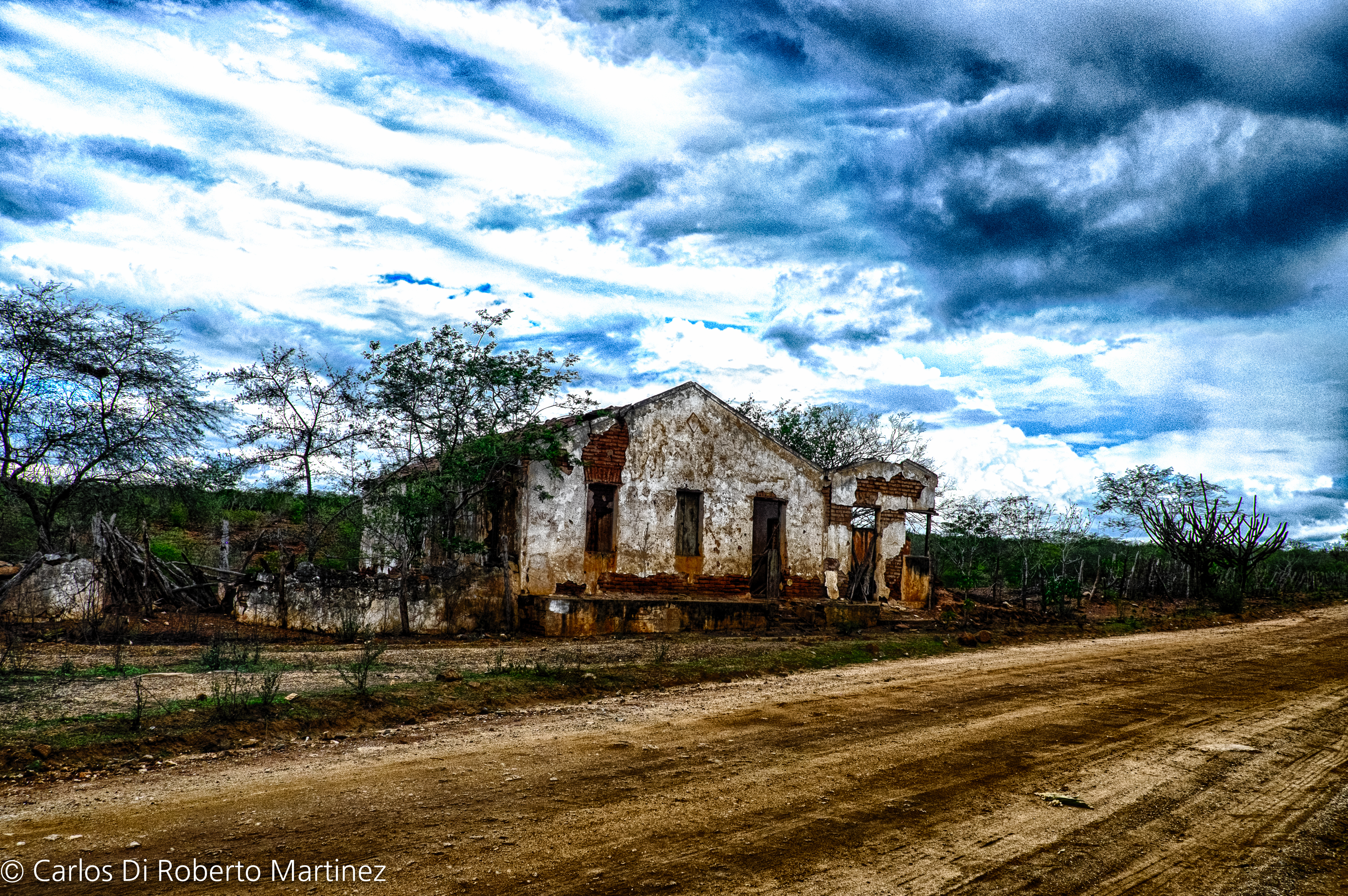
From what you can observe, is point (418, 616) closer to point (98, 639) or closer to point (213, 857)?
point (98, 639)

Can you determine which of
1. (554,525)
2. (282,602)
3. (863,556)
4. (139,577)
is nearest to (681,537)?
(554,525)

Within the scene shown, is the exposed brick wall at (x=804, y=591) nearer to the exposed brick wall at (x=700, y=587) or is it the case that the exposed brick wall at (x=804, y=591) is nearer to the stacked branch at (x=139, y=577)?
the exposed brick wall at (x=700, y=587)

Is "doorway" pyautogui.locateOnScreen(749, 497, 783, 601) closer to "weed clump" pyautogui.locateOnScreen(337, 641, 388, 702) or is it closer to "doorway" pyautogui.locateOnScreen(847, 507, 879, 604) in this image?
"doorway" pyautogui.locateOnScreen(847, 507, 879, 604)

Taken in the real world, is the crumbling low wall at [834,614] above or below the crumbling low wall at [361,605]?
below

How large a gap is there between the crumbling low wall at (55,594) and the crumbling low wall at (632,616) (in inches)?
279

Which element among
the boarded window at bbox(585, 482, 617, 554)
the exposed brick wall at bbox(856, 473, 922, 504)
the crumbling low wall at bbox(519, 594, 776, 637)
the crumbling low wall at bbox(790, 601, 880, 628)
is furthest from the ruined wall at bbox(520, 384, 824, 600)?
the crumbling low wall at bbox(790, 601, 880, 628)

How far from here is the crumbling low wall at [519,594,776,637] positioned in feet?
49.6

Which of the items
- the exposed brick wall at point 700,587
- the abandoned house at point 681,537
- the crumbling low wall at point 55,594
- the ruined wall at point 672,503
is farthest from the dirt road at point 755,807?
the crumbling low wall at point 55,594

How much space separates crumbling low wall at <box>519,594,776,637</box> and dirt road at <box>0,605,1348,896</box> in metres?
7.26

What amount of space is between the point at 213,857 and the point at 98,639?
1032cm

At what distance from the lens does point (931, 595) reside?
21547 mm

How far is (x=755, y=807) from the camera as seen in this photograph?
4.84m

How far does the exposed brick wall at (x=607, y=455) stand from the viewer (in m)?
16.9

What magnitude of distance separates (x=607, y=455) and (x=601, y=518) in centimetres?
135
